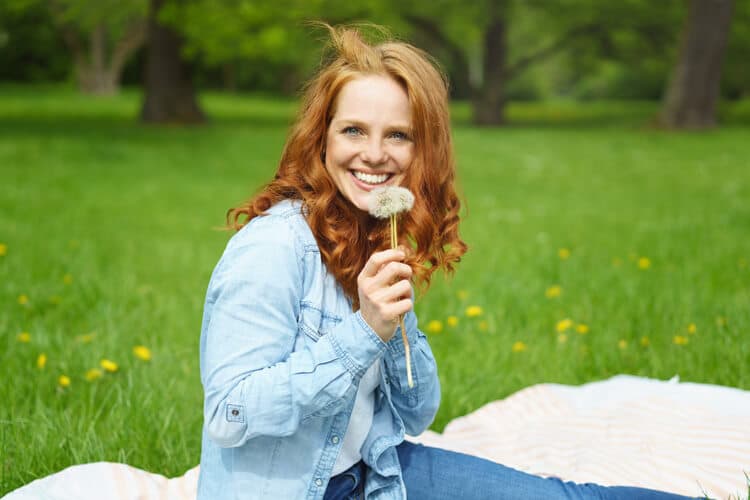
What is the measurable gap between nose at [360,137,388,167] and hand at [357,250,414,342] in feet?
1.06

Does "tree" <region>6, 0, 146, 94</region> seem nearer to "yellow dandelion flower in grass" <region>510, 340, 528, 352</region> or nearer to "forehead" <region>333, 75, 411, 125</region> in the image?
"yellow dandelion flower in grass" <region>510, 340, 528, 352</region>

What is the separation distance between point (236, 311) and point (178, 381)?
63.1 inches

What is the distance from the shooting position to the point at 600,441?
2.79 meters

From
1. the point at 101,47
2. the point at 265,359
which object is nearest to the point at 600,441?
the point at 265,359

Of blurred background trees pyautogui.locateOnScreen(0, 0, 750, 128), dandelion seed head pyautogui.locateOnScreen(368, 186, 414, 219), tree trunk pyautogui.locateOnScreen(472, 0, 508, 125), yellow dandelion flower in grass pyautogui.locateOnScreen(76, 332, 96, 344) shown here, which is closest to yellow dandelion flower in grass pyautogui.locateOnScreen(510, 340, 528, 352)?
yellow dandelion flower in grass pyautogui.locateOnScreen(76, 332, 96, 344)

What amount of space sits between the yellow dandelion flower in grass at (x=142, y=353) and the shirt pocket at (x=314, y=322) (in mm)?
1691

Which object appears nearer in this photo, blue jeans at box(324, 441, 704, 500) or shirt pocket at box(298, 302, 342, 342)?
shirt pocket at box(298, 302, 342, 342)

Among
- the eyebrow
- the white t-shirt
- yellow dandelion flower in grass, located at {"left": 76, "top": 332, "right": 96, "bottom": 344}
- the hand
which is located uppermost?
the eyebrow

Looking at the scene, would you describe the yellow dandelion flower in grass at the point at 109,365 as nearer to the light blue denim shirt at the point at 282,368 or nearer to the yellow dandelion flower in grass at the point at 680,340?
the light blue denim shirt at the point at 282,368

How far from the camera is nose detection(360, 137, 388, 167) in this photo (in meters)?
1.81

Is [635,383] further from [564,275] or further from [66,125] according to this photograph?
[66,125]

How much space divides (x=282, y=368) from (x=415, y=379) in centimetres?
45

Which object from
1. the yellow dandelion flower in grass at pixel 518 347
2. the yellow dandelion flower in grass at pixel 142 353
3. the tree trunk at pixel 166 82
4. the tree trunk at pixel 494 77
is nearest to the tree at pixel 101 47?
the tree trunk at pixel 166 82

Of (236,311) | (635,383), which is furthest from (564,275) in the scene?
(236,311)
